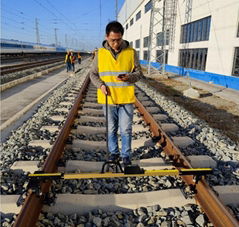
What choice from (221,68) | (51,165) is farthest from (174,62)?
(51,165)

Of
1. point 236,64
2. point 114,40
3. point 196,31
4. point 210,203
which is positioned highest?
point 196,31

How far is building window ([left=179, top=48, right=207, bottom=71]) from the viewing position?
63.9 ft

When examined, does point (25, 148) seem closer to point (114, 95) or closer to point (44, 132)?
point (44, 132)

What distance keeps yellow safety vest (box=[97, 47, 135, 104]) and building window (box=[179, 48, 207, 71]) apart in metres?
17.6

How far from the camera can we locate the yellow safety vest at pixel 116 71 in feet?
10.5

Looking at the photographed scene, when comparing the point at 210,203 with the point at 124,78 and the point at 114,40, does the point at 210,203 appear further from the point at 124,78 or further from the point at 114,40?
the point at 114,40

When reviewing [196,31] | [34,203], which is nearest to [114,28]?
[34,203]

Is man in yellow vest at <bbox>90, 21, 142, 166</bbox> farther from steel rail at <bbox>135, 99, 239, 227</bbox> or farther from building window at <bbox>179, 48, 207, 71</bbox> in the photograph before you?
building window at <bbox>179, 48, 207, 71</bbox>

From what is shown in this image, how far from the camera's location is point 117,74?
129 inches

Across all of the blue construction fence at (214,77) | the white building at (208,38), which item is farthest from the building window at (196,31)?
the blue construction fence at (214,77)

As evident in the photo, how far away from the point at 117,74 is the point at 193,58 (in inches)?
787

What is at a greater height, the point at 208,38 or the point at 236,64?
the point at 208,38

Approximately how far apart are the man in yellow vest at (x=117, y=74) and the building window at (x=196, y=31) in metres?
17.5

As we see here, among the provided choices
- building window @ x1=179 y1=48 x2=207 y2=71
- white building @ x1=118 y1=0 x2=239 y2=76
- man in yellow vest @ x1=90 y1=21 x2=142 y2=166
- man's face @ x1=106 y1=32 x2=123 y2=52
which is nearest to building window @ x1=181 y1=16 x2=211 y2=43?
white building @ x1=118 y1=0 x2=239 y2=76
